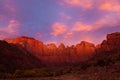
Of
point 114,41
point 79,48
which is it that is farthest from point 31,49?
point 114,41

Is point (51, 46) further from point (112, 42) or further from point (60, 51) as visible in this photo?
point (112, 42)

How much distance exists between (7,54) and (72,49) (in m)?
71.9

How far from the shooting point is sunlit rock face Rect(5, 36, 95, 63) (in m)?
136

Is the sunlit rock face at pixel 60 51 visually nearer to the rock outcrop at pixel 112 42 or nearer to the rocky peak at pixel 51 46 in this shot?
the rocky peak at pixel 51 46

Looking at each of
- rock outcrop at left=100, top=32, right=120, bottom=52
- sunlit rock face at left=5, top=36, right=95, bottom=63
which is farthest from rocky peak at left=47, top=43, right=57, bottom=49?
rock outcrop at left=100, top=32, right=120, bottom=52

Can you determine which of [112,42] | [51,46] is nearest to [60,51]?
[51,46]

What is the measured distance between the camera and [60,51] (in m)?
147

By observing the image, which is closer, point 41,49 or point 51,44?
point 41,49

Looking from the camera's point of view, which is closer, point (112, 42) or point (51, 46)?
point (112, 42)

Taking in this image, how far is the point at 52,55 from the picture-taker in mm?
142625

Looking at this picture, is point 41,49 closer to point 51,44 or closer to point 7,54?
point 51,44

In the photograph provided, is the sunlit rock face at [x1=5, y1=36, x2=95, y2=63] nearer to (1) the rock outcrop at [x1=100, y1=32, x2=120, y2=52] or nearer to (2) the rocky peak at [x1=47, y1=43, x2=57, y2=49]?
(2) the rocky peak at [x1=47, y1=43, x2=57, y2=49]

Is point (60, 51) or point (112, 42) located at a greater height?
point (60, 51)

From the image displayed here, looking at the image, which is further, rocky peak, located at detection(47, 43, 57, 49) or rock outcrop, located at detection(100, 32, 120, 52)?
rocky peak, located at detection(47, 43, 57, 49)
